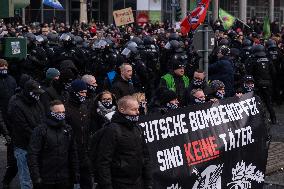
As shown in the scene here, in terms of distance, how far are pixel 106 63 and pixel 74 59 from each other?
0.80 m

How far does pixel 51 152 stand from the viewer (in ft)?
24.7

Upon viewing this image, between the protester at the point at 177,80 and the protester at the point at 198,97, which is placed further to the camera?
the protester at the point at 177,80

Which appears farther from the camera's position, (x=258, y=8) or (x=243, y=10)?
(x=258, y=8)

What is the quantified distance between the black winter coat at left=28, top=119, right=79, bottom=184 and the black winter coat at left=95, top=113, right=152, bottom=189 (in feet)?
3.78

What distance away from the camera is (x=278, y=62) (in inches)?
800

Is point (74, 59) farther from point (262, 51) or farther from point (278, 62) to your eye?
point (278, 62)

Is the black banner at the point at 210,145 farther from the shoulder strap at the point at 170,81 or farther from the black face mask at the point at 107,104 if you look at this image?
the shoulder strap at the point at 170,81

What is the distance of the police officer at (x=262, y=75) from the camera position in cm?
1655

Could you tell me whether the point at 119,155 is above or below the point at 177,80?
below

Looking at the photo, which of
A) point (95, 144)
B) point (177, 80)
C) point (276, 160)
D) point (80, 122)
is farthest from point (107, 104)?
point (276, 160)

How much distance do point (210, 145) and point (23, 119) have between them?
2.32m

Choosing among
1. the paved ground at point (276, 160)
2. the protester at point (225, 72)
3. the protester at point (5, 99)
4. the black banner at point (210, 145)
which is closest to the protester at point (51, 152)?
the black banner at point (210, 145)

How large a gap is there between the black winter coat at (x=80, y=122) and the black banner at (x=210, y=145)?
88cm

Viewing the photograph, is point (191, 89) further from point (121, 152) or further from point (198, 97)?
point (121, 152)
